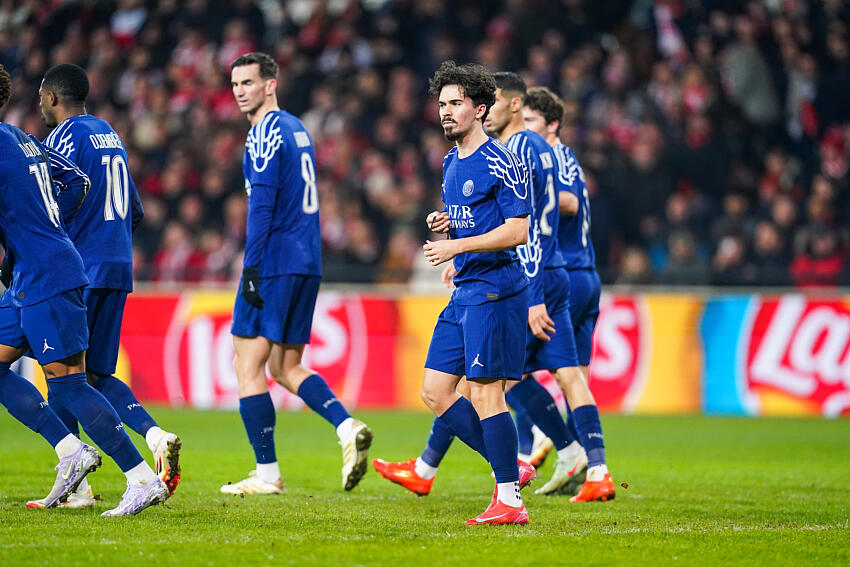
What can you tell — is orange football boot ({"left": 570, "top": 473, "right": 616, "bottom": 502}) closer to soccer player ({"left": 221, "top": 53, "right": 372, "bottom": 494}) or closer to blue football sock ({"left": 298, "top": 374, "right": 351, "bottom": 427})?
soccer player ({"left": 221, "top": 53, "right": 372, "bottom": 494})

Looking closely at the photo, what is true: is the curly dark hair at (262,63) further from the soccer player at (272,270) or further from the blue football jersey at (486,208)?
the blue football jersey at (486,208)

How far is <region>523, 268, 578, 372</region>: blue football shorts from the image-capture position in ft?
24.7

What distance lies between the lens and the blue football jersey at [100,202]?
6773mm

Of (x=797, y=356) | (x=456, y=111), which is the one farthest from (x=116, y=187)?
(x=797, y=356)

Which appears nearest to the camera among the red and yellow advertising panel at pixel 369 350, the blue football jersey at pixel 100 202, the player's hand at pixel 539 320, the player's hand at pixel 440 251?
the player's hand at pixel 440 251

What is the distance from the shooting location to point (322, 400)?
24.9 feet

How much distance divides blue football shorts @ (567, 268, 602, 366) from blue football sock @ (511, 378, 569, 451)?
0.44 metres

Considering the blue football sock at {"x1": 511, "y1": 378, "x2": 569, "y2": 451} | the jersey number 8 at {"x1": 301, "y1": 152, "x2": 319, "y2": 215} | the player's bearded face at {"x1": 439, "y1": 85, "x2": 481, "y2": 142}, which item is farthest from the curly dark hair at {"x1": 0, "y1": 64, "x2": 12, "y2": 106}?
the blue football sock at {"x1": 511, "y1": 378, "x2": 569, "y2": 451}

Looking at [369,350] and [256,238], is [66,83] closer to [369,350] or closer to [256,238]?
[256,238]

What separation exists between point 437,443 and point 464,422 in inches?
30.8

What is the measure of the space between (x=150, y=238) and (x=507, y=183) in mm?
11607

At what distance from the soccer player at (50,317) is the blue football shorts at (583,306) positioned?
3.20 meters

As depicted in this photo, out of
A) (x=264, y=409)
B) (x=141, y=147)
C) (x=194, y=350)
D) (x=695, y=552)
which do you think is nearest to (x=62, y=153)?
(x=264, y=409)

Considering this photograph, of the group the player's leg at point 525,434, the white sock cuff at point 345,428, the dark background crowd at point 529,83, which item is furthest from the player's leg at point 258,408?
the dark background crowd at point 529,83
